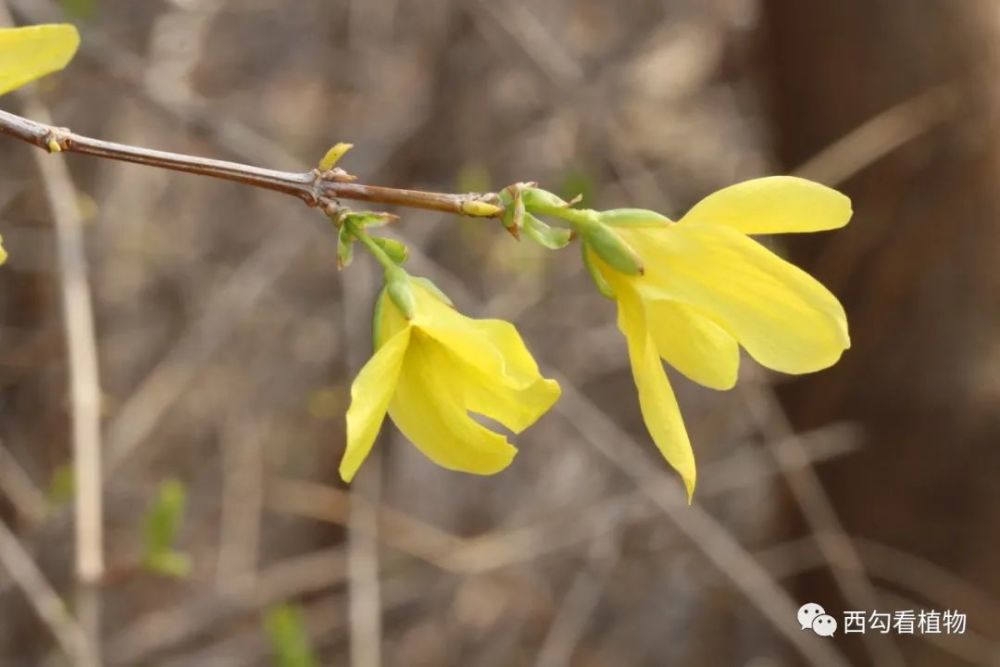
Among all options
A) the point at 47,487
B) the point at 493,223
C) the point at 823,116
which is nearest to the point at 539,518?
the point at 493,223

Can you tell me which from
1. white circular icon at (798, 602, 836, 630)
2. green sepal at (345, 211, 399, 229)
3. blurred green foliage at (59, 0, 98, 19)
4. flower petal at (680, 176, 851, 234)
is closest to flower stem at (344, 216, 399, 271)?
green sepal at (345, 211, 399, 229)

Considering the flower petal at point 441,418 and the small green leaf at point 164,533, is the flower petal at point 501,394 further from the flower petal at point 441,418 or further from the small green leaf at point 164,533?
the small green leaf at point 164,533

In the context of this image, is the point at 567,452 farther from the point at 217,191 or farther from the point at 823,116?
the point at 823,116

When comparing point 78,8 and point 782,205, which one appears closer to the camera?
point 782,205

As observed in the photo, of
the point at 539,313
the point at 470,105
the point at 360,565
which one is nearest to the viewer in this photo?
the point at 360,565

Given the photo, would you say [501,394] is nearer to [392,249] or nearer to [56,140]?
[392,249]

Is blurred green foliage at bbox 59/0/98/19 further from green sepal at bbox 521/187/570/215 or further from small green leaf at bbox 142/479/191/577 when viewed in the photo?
green sepal at bbox 521/187/570/215

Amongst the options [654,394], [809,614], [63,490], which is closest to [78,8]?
[63,490]
